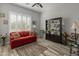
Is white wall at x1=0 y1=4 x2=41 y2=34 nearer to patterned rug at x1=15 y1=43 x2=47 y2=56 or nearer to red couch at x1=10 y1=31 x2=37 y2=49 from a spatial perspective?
red couch at x1=10 y1=31 x2=37 y2=49

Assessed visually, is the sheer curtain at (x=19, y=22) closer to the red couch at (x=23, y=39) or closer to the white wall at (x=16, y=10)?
the white wall at (x=16, y=10)

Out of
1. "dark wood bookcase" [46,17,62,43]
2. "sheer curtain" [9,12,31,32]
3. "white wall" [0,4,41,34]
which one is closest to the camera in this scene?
"white wall" [0,4,41,34]

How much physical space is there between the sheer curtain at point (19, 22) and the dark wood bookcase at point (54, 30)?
685 millimetres

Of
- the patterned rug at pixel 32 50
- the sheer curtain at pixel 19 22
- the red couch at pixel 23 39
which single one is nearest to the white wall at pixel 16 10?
the sheer curtain at pixel 19 22

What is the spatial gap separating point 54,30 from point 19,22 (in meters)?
1.25

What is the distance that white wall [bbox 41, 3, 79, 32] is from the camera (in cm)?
280

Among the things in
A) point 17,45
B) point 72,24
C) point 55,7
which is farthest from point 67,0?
point 17,45

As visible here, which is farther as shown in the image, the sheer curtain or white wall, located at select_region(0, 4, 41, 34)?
the sheer curtain

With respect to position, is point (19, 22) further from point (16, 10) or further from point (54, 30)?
point (54, 30)

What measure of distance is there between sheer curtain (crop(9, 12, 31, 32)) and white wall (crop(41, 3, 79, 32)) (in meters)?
0.51

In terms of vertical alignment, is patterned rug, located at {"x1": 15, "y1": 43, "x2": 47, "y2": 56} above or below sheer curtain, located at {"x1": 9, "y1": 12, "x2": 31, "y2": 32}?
below

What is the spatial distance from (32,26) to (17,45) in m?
1.01

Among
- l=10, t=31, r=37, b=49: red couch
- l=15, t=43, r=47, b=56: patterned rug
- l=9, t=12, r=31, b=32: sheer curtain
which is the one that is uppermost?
l=9, t=12, r=31, b=32: sheer curtain

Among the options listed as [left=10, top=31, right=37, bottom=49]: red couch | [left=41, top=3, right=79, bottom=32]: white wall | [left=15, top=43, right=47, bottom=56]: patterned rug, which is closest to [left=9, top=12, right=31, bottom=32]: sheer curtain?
[left=10, top=31, right=37, bottom=49]: red couch
